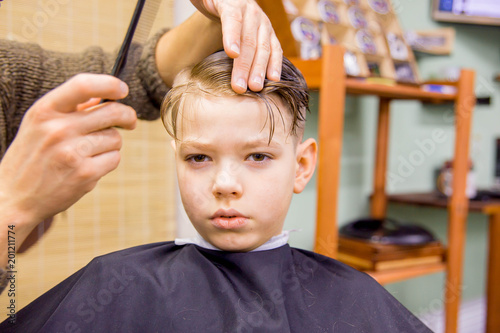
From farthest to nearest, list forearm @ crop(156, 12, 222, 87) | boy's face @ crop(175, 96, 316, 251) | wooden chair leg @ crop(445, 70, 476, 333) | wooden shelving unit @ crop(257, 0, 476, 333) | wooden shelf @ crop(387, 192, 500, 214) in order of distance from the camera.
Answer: wooden shelf @ crop(387, 192, 500, 214)
wooden chair leg @ crop(445, 70, 476, 333)
wooden shelving unit @ crop(257, 0, 476, 333)
forearm @ crop(156, 12, 222, 87)
boy's face @ crop(175, 96, 316, 251)

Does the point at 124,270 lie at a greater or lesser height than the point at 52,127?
lesser

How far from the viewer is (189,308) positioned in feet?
2.38

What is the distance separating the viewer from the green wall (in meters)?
2.07

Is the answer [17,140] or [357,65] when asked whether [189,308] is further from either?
[357,65]

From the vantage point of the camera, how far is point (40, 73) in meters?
0.85

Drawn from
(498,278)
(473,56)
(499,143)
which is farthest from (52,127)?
(499,143)

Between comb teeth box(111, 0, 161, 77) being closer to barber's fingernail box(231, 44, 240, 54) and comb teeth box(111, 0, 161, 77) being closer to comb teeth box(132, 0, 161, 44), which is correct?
comb teeth box(132, 0, 161, 44)

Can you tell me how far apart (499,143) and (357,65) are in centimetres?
164

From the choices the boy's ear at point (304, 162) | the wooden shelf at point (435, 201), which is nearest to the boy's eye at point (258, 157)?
the boy's ear at point (304, 162)

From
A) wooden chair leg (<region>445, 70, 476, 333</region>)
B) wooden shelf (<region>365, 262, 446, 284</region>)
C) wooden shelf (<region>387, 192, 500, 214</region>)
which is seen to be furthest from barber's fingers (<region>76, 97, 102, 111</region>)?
wooden shelf (<region>387, 192, 500, 214</region>)

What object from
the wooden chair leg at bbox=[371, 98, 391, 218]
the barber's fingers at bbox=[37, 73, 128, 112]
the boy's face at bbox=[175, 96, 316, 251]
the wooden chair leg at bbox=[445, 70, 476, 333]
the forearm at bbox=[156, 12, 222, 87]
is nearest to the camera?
the barber's fingers at bbox=[37, 73, 128, 112]

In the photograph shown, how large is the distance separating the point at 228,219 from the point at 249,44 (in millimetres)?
291

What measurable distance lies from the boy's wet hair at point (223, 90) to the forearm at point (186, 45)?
0.05 metres

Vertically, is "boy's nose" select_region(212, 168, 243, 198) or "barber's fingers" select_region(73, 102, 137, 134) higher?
"barber's fingers" select_region(73, 102, 137, 134)
